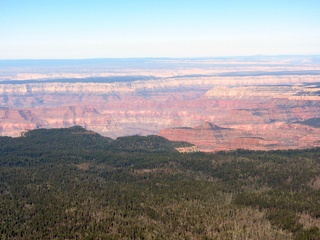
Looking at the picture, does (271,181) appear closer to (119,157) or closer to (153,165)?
(153,165)

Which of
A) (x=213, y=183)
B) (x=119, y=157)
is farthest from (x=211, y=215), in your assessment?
(x=119, y=157)

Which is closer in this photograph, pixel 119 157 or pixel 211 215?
pixel 211 215

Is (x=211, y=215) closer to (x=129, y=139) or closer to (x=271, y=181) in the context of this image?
(x=271, y=181)

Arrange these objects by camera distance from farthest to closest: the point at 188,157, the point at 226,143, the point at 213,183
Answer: the point at 226,143 → the point at 188,157 → the point at 213,183

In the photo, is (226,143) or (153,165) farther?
(226,143)

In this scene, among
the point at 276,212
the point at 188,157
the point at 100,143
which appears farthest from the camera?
the point at 100,143

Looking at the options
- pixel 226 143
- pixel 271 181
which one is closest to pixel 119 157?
pixel 271 181
